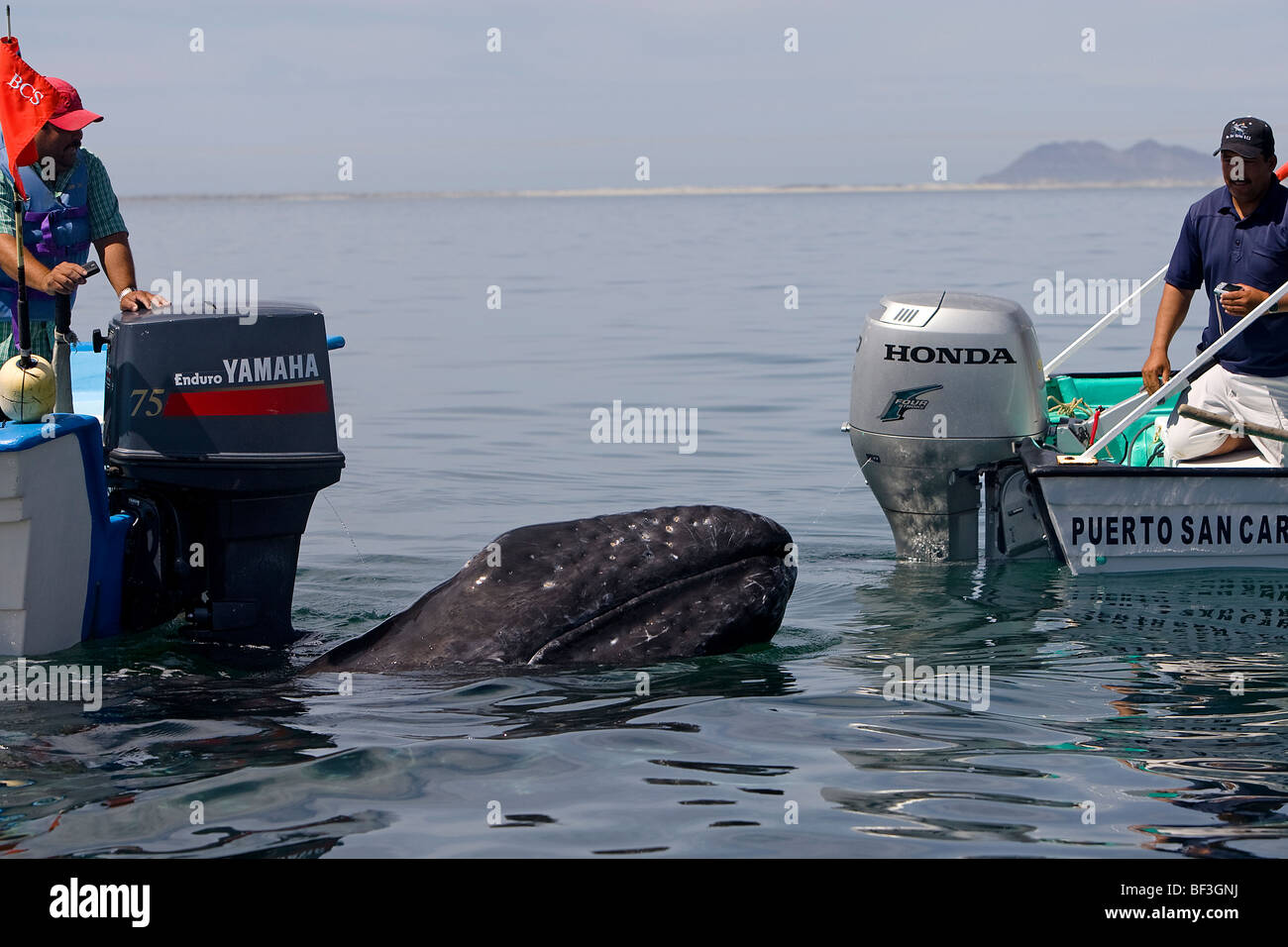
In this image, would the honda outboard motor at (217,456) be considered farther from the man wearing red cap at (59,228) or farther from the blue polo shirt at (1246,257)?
the blue polo shirt at (1246,257)

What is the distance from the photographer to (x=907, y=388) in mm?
9086

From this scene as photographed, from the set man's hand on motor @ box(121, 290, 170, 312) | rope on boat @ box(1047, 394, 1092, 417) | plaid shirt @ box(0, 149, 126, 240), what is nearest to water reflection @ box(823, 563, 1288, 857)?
rope on boat @ box(1047, 394, 1092, 417)

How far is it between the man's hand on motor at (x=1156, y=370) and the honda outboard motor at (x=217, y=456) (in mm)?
5162

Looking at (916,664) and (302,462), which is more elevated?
(302,462)

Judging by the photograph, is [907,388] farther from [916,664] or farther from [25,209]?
[25,209]

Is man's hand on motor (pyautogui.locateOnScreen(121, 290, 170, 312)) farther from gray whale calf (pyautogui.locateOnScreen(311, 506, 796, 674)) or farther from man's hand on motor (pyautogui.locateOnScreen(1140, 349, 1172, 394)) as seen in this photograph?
man's hand on motor (pyautogui.locateOnScreen(1140, 349, 1172, 394))

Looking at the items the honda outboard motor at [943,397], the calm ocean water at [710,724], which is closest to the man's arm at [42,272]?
the calm ocean water at [710,724]

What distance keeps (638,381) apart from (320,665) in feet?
46.8

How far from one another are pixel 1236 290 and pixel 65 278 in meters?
6.23

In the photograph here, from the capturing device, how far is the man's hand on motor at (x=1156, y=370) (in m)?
9.25

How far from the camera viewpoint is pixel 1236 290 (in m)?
8.72

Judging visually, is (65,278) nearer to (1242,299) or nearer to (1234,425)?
(1242,299)

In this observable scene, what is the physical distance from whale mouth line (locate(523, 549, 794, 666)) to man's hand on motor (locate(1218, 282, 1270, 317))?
4.20m

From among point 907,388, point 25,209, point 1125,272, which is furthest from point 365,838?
point 1125,272
